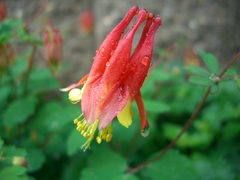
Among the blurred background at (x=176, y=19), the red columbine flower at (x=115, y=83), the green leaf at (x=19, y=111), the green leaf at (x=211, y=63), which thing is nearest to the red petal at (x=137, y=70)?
the red columbine flower at (x=115, y=83)

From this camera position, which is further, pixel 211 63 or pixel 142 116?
pixel 211 63

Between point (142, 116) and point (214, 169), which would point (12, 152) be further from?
point (214, 169)

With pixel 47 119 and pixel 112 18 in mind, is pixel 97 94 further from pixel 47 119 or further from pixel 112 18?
pixel 112 18

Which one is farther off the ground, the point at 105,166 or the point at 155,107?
the point at 155,107

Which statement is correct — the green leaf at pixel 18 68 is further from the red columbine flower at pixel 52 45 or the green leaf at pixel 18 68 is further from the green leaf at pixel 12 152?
the green leaf at pixel 12 152

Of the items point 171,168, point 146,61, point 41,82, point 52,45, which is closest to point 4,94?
point 41,82

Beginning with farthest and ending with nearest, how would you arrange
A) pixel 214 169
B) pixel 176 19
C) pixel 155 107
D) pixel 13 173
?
pixel 176 19, pixel 214 169, pixel 155 107, pixel 13 173

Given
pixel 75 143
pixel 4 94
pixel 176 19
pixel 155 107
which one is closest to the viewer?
pixel 75 143
